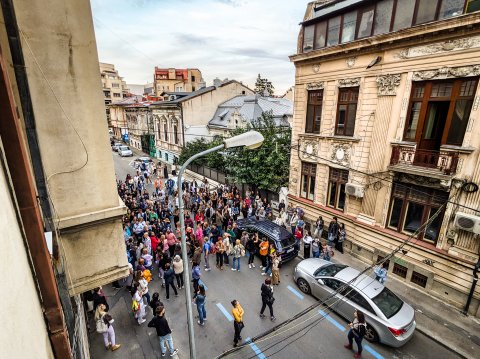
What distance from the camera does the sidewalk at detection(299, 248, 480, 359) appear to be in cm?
863

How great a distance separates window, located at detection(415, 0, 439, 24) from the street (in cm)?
1163

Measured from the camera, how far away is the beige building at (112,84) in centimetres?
7912

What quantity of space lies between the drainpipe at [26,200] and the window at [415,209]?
1202 cm

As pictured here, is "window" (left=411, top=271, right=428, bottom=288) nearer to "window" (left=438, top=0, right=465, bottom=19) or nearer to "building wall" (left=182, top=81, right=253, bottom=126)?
"window" (left=438, top=0, right=465, bottom=19)

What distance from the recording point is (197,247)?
12281mm

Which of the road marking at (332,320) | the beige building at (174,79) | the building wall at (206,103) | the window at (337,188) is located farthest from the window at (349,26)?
the beige building at (174,79)

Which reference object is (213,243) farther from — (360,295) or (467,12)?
→ (467,12)

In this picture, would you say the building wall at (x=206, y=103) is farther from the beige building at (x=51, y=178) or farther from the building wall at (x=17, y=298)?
the building wall at (x=17, y=298)

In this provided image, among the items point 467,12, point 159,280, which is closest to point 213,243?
point 159,280

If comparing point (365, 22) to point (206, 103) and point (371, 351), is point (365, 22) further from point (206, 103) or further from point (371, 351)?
point (206, 103)

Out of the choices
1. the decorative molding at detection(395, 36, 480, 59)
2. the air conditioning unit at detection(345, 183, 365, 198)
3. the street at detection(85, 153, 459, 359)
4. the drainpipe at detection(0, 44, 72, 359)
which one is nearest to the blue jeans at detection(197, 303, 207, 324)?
the street at detection(85, 153, 459, 359)

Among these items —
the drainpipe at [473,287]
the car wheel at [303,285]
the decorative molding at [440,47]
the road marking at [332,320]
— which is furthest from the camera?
the car wheel at [303,285]

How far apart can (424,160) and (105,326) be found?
1299 cm

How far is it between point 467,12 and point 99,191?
12738 millimetres
